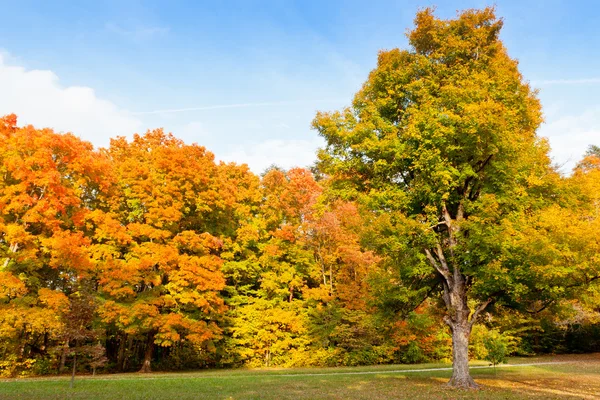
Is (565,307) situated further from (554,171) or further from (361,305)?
(361,305)

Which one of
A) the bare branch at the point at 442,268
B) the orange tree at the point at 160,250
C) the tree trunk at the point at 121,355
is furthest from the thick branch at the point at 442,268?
the tree trunk at the point at 121,355

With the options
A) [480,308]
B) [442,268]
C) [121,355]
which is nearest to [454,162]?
[442,268]

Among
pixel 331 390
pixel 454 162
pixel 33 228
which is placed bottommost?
pixel 331 390

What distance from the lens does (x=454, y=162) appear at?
14.9 m

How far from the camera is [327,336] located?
29.7m

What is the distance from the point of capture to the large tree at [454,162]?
1341 cm

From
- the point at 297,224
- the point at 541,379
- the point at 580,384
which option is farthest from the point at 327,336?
the point at 580,384

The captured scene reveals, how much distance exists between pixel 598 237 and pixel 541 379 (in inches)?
307

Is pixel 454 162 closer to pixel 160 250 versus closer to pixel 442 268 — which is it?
pixel 442 268

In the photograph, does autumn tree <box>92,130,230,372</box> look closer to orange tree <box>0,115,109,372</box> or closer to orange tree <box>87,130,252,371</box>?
orange tree <box>87,130,252,371</box>

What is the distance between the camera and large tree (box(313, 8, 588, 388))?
528 inches

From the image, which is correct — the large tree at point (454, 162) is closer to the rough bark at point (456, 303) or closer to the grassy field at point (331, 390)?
the rough bark at point (456, 303)

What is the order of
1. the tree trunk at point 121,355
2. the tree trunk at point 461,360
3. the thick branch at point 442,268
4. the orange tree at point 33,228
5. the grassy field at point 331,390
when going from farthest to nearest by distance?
1. the tree trunk at point 121,355
2. the orange tree at point 33,228
3. the thick branch at point 442,268
4. the tree trunk at point 461,360
5. the grassy field at point 331,390

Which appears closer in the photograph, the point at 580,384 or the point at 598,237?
the point at 598,237
